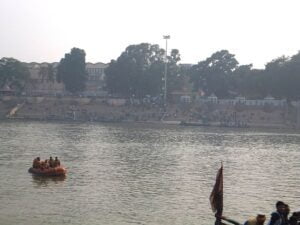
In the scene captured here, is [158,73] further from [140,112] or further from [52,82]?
[52,82]

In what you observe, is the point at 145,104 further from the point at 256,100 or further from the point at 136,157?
the point at 136,157

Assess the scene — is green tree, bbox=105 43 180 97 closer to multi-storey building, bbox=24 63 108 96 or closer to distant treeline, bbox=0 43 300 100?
distant treeline, bbox=0 43 300 100

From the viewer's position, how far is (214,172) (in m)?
37.3

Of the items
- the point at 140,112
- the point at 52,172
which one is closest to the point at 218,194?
the point at 52,172

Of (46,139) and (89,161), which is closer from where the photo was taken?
(89,161)

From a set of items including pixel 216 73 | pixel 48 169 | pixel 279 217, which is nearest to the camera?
pixel 279 217

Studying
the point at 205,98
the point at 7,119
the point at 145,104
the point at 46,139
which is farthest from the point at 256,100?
the point at 46,139

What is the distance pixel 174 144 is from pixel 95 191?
30.2 metres

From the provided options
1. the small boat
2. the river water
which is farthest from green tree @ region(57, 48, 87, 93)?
the small boat

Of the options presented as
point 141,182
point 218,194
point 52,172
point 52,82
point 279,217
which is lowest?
point 141,182

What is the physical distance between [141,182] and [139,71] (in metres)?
78.4

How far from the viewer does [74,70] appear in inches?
4336

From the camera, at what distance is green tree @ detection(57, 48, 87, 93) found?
109938mm

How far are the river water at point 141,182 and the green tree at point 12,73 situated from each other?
60213 mm
